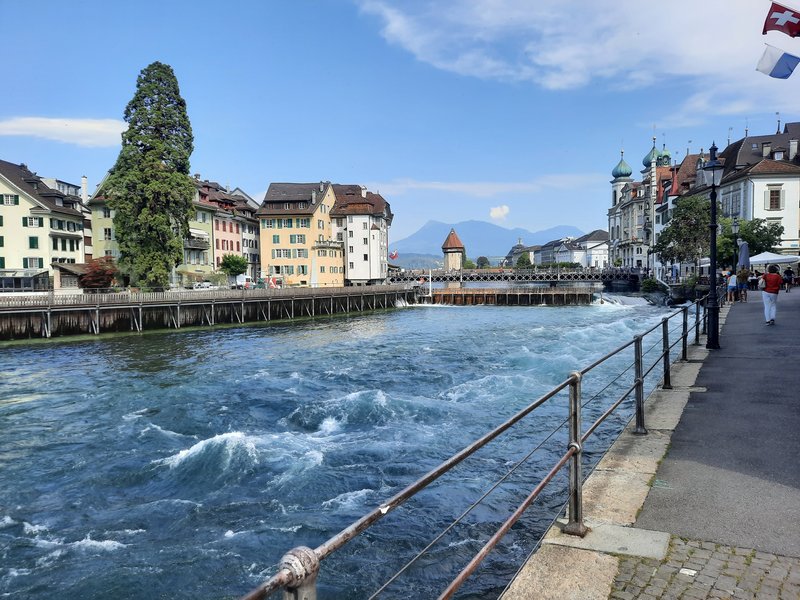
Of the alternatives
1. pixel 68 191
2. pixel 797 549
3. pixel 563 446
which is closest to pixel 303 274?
pixel 68 191

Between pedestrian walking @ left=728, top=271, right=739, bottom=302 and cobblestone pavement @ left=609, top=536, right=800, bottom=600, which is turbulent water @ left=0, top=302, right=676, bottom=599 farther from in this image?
pedestrian walking @ left=728, top=271, right=739, bottom=302

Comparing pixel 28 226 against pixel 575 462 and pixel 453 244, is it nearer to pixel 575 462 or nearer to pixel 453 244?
pixel 575 462

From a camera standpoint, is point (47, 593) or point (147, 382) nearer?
point (47, 593)

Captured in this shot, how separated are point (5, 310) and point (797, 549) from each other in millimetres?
43947

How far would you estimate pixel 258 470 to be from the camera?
38.2 ft

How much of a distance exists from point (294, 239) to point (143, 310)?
128ft

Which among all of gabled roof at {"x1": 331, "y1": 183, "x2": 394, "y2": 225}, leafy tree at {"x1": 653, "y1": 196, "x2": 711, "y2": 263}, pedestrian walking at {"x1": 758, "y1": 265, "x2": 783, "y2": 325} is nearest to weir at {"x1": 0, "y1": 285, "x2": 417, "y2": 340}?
gabled roof at {"x1": 331, "y1": 183, "x2": 394, "y2": 225}

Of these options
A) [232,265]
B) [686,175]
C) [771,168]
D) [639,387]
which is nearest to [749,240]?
[771,168]

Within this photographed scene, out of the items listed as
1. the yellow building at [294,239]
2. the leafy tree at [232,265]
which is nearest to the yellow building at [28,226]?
the leafy tree at [232,265]

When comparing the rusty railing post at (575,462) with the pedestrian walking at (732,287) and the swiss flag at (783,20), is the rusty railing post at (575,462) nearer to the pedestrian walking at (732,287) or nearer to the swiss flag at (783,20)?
the swiss flag at (783,20)

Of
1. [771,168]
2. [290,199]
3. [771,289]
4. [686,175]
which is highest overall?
[686,175]

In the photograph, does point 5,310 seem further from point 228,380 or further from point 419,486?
point 419,486

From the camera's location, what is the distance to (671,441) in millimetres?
7117

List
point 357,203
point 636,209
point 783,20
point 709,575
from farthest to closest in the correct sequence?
point 636,209 → point 357,203 → point 783,20 → point 709,575
